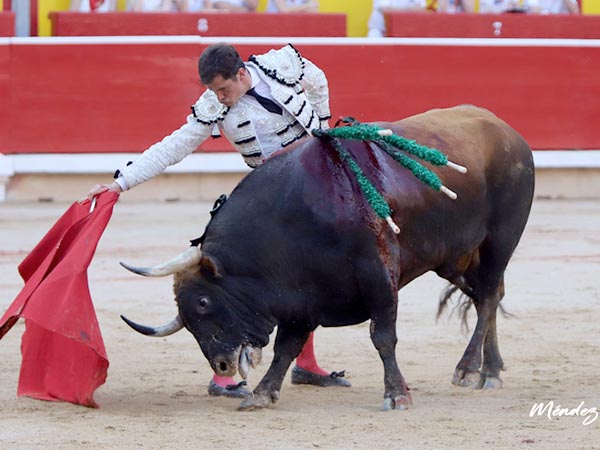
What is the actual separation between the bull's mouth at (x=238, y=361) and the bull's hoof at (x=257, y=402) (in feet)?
0.31

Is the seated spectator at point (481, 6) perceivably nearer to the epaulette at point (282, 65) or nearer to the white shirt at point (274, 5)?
the white shirt at point (274, 5)

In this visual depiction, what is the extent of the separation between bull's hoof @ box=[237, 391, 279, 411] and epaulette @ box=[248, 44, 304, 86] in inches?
37.8

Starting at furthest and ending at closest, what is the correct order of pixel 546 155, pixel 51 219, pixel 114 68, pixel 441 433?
pixel 546 155 → pixel 114 68 → pixel 51 219 → pixel 441 433

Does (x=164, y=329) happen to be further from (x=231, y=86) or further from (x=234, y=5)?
(x=234, y=5)

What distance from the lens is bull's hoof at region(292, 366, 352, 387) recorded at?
4570 mm

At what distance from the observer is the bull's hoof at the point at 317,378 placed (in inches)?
180

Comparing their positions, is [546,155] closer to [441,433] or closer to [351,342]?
[351,342]

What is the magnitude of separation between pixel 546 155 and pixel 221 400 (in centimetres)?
673

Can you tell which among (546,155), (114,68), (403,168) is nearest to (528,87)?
(546,155)

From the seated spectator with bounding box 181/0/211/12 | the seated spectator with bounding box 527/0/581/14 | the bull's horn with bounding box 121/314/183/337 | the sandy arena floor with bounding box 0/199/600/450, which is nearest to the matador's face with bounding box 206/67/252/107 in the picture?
the bull's horn with bounding box 121/314/183/337

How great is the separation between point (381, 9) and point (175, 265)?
6839 millimetres

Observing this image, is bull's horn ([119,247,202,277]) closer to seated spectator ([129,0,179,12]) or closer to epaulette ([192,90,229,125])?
epaulette ([192,90,229,125])

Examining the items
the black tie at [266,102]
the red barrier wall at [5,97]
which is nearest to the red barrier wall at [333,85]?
the red barrier wall at [5,97]

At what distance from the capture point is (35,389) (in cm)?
418
